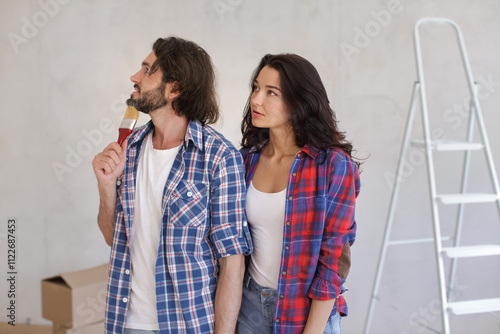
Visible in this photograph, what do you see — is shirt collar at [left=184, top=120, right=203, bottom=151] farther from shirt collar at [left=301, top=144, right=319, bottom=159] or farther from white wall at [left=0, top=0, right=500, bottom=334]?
white wall at [left=0, top=0, right=500, bottom=334]

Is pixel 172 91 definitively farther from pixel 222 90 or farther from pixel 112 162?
pixel 222 90

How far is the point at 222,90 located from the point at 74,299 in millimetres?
1480

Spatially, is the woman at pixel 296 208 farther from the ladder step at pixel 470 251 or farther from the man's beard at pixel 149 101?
the ladder step at pixel 470 251

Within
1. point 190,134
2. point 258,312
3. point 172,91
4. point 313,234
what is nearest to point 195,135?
point 190,134

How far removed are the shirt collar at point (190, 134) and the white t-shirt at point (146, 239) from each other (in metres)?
0.08

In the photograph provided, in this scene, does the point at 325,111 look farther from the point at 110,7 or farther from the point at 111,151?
the point at 110,7

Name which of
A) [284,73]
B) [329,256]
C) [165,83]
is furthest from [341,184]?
[165,83]

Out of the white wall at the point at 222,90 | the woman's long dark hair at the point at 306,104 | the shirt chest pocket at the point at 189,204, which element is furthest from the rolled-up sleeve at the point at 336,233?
the white wall at the point at 222,90

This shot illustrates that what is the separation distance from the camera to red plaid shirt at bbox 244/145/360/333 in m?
1.38

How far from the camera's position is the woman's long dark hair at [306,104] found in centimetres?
147

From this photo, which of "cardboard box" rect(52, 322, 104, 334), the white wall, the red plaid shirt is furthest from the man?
the white wall

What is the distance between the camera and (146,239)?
4.83ft

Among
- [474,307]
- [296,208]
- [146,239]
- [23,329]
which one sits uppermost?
[296,208]

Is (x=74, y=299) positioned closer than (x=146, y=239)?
No
